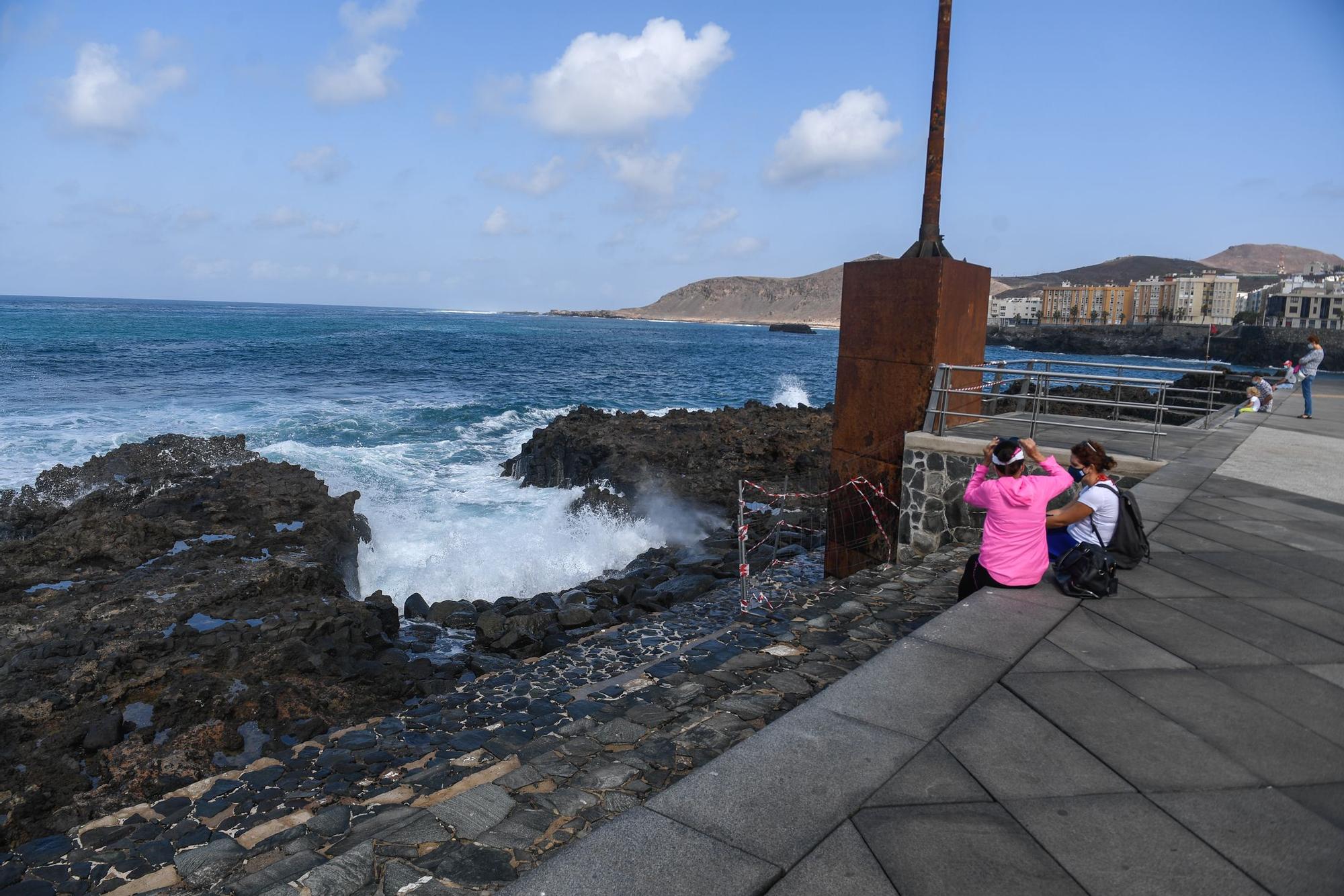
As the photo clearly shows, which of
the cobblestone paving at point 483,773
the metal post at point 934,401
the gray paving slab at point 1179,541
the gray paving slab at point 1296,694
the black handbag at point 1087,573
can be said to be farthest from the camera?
the metal post at point 934,401

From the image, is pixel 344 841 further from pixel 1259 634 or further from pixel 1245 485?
pixel 1245 485

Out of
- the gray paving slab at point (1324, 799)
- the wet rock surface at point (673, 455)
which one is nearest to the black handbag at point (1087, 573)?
the gray paving slab at point (1324, 799)

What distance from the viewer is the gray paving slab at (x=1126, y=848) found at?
7.42ft

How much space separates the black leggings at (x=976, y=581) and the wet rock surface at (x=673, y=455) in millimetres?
9035

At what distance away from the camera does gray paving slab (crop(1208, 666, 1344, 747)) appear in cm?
323

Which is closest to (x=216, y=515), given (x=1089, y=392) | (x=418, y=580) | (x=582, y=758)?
(x=418, y=580)

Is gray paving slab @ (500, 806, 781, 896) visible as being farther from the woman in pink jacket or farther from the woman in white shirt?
the woman in white shirt

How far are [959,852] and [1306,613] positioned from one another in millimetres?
3543

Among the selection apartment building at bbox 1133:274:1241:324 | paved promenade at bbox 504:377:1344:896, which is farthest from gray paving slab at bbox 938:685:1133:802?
apartment building at bbox 1133:274:1241:324

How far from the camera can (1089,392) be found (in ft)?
94.3

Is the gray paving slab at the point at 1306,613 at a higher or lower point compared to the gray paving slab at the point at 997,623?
higher

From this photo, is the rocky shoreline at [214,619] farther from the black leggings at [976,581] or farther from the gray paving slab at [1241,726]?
the gray paving slab at [1241,726]

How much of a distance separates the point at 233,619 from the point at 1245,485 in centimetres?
1095

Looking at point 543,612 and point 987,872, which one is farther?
point 543,612
